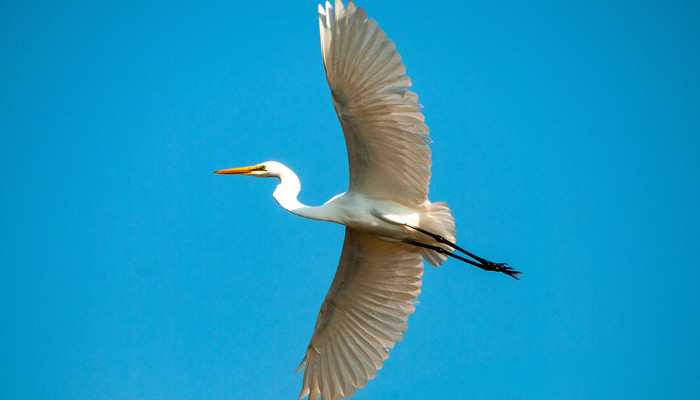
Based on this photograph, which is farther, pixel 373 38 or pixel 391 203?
pixel 391 203

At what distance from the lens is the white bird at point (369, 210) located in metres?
5.16

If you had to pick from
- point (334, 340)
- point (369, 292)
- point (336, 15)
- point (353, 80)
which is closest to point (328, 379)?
point (334, 340)

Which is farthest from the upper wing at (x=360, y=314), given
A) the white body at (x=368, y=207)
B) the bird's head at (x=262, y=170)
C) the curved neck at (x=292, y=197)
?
the bird's head at (x=262, y=170)

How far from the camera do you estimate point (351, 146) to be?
5.82 meters

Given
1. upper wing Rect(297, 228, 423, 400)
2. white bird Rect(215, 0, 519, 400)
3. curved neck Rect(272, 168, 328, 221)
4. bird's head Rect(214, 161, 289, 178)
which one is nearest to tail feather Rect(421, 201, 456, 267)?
white bird Rect(215, 0, 519, 400)

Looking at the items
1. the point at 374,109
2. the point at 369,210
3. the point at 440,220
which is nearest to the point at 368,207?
the point at 369,210

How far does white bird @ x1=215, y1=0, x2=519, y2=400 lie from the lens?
5156mm

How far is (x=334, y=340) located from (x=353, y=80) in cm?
296

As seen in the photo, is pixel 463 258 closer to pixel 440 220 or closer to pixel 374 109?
pixel 440 220

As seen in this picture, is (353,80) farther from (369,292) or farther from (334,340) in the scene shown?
(334,340)

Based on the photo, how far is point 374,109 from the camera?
213 inches

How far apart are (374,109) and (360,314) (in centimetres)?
240

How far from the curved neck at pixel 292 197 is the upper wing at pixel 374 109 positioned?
415 millimetres

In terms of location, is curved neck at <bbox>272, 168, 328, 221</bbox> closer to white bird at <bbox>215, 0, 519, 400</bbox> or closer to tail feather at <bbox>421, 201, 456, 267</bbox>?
white bird at <bbox>215, 0, 519, 400</bbox>
